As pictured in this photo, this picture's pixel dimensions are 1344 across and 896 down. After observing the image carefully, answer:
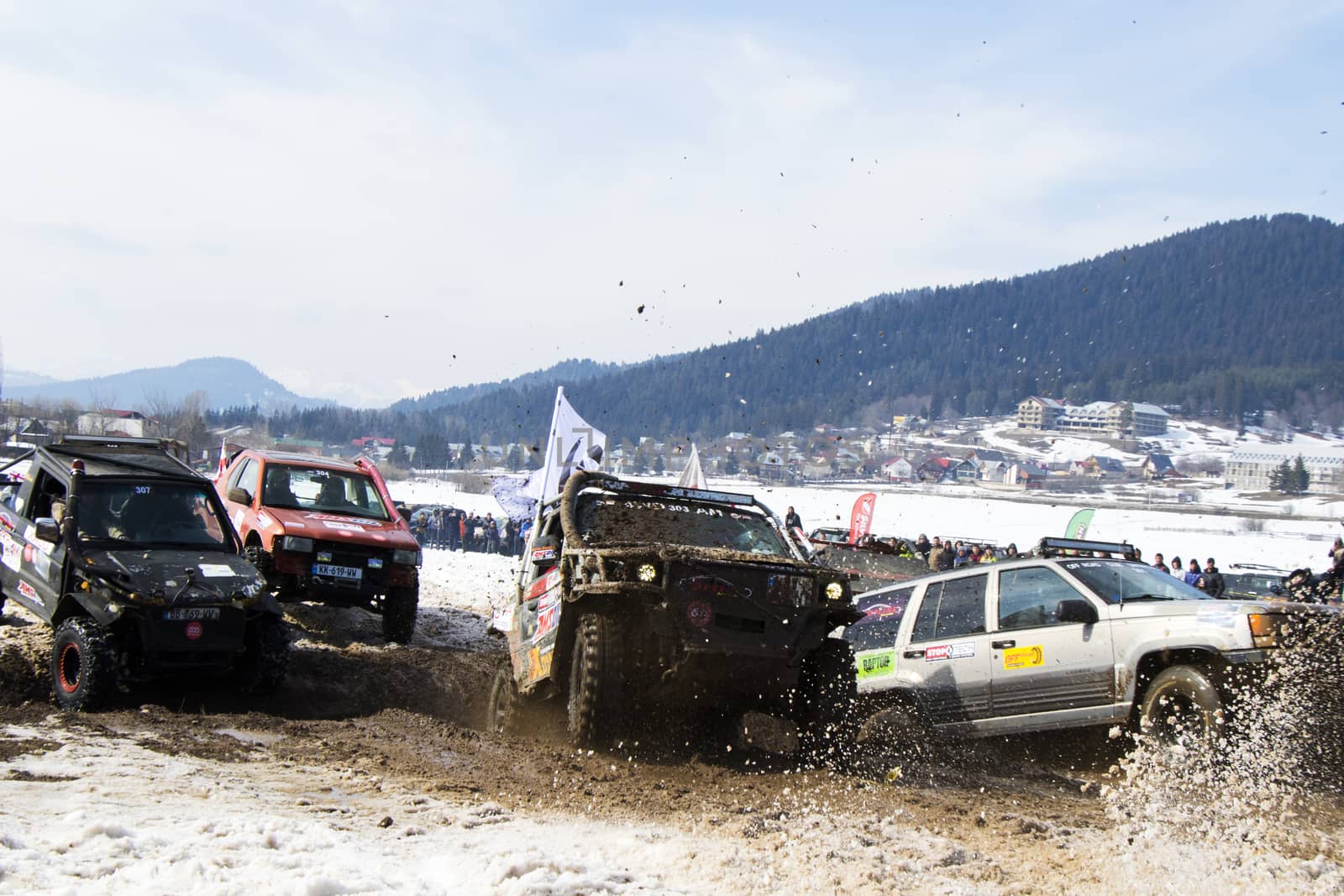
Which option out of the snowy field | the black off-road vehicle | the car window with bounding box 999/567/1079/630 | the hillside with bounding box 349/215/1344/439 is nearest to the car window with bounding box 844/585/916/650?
the car window with bounding box 999/567/1079/630

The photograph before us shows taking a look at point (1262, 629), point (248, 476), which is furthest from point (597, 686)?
point (248, 476)

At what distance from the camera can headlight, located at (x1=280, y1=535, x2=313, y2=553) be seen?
36.2ft

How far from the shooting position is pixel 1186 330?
15025 centimetres

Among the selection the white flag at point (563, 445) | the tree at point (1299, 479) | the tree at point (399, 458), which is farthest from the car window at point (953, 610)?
the tree at point (399, 458)

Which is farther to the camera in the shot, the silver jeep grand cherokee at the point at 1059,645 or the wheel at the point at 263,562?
the wheel at the point at 263,562

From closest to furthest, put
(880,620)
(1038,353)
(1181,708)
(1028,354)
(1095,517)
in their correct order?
(1181,708) < (880,620) < (1095,517) < (1038,353) < (1028,354)

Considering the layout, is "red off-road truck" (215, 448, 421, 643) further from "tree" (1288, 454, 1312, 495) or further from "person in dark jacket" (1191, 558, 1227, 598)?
"tree" (1288, 454, 1312, 495)

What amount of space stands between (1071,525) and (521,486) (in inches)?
494

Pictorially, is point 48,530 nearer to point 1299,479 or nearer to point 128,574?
point 128,574

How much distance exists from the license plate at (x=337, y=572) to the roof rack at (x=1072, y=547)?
21.5 ft

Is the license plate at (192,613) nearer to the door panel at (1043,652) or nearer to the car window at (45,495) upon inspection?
the car window at (45,495)

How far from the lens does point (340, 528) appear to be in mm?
11461

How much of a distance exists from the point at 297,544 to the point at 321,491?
1.41m

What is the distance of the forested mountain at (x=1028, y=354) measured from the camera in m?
121
